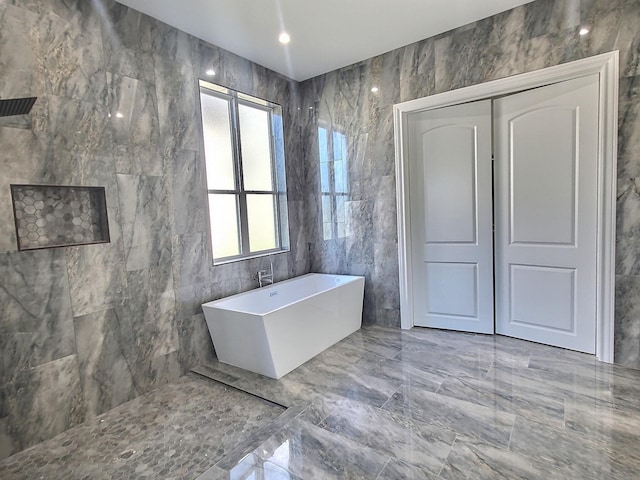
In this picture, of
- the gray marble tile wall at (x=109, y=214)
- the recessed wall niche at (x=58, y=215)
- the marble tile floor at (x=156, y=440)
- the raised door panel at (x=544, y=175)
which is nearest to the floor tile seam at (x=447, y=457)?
the marble tile floor at (x=156, y=440)

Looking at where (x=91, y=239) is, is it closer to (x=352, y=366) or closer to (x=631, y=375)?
(x=352, y=366)

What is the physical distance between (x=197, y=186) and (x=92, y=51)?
4.00ft

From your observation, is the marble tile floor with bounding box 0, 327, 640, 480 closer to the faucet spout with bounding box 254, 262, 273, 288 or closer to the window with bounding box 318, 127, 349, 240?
the faucet spout with bounding box 254, 262, 273, 288

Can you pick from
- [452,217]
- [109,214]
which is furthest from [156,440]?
[452,217]

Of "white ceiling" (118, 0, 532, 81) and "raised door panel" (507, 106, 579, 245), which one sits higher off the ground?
"white ceiling" (118, 0, 532, 81)

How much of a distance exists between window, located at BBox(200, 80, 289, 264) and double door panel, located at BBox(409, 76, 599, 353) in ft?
5.32

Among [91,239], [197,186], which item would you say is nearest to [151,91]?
[197,186]

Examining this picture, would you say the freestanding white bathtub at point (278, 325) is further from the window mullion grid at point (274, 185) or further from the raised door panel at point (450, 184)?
the raised door panel at point (450, 184)

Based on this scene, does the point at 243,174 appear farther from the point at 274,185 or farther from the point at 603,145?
the point at 603,145

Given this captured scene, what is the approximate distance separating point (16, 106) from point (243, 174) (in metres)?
1.97

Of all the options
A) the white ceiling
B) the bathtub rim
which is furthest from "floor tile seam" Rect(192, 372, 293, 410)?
the white ceiling

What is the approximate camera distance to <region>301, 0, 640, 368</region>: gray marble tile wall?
99.8 inches

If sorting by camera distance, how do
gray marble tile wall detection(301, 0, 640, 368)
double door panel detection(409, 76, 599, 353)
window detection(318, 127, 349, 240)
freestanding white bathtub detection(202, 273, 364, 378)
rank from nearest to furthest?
1. gray marble tile wall detection(301, 0, 640, 368)
2. freestanding white bathtub detection(202, 273, 364, 378)
3. double door panel detection(409, 76, 599, 353)
4. window detection(318, 127, 349, 240)

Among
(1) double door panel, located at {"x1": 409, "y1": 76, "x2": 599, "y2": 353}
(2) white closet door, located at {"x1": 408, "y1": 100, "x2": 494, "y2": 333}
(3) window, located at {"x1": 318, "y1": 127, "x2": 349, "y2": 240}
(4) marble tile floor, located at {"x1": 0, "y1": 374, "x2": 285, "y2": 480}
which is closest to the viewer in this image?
(4) marble tile floor, located at {"x1": 0, "y1": 374, "x2": 285, "y2": 480}
